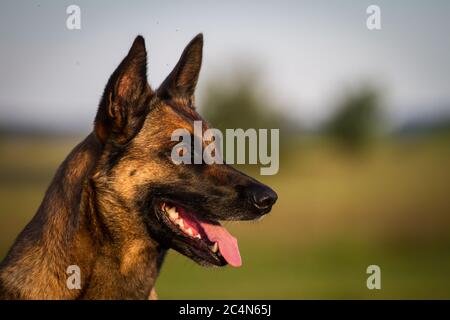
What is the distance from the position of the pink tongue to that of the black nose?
0.32 m

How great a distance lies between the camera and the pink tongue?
503 cm

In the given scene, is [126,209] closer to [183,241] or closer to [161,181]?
[161,181]

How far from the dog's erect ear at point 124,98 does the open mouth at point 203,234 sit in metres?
0.59

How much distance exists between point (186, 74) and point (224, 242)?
4.44 ft

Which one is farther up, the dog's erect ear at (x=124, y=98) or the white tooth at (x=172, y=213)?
the dog's erect ear at (x=124, y=98)

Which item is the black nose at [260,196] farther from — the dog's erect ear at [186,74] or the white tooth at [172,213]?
the dog's erect ear at [186,74]

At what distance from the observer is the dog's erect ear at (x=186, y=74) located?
5465 mm

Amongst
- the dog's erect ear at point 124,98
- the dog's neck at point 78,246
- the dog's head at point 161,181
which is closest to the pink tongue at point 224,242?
the dog's head at point 161,181

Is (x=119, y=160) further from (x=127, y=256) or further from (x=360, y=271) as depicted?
(x=360, y=271)

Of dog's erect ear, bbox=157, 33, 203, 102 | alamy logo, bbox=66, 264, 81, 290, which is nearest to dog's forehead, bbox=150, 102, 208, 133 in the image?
dog's erect ear, bbox=157, 33, 203, 102

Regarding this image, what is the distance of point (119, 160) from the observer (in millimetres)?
4859

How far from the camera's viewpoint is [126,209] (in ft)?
16.0

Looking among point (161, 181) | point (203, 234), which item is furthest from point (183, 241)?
point (161, 181)
